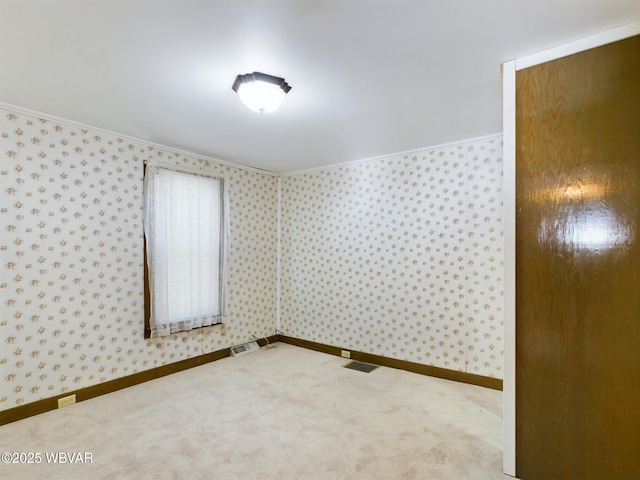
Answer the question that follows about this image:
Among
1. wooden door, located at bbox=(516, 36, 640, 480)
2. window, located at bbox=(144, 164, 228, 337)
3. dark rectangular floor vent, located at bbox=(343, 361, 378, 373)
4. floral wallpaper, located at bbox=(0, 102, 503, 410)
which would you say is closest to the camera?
wooden door, located at bbox=(516, 36, 640, 480)

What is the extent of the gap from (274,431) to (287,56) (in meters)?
2.48

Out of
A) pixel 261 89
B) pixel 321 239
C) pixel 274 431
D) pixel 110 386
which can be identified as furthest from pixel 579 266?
pixel 110 386

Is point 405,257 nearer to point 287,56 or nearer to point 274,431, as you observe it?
point 274,431

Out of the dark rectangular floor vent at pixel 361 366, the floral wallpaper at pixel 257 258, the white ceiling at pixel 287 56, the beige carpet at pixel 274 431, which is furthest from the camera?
the dark rectangular floor vent at pixel 361 366

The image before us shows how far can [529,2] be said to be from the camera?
150cm

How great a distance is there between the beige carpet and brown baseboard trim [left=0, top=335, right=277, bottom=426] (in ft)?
0.24

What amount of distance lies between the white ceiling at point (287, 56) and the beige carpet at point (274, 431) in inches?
94.6

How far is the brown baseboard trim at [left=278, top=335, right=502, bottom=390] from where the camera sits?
325 centimetres

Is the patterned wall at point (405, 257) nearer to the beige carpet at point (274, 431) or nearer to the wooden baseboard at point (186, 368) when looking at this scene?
the wooden baseboard at point (186, 368)

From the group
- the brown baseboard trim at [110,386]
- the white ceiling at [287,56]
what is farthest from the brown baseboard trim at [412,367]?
the white ceiling at [287,56]

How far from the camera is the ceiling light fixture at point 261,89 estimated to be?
2.09m

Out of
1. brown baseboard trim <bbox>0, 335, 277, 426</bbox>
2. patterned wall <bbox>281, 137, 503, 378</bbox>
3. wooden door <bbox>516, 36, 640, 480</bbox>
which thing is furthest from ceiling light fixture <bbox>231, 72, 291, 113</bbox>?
brown baseboard trim <bbox>0, 335, 277, 426</bbox>

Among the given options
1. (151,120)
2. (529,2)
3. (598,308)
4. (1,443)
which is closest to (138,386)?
(1,443)

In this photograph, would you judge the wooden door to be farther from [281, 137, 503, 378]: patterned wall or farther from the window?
the window
